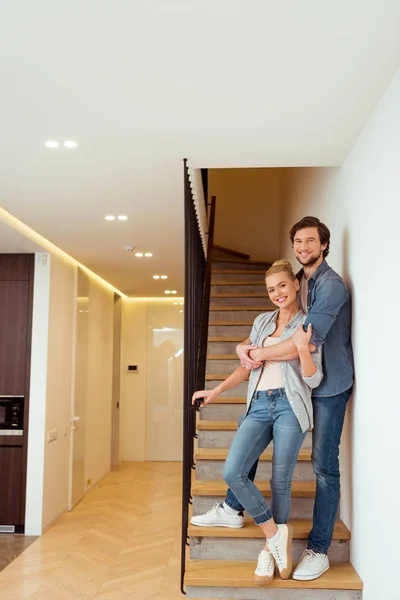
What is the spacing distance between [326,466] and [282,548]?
436 mm

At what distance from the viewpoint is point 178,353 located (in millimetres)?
9531

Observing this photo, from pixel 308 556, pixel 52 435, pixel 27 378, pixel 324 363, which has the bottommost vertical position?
pixel 308 556

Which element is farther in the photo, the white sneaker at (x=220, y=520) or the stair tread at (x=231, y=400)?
the stair tread at (x=231, y=400)

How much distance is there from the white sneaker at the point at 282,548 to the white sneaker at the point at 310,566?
60mm

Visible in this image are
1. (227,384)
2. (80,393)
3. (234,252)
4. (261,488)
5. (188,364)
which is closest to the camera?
(227,384)

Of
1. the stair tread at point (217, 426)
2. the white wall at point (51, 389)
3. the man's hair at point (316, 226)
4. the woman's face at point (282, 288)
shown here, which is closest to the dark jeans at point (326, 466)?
the woman's face at point (282, 288)

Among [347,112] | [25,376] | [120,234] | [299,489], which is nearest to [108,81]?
[347,112]

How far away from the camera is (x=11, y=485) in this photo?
17.5ft

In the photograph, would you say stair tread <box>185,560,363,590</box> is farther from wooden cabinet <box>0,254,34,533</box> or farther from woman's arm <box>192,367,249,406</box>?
wooden cabinet <box>0,254,34,533</box>

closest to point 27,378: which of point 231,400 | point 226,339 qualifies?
point 226,339

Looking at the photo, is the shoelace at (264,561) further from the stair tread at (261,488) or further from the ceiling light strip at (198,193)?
the ceiling light strip at (198,193)

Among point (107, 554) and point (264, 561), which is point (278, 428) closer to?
point (264, 561)

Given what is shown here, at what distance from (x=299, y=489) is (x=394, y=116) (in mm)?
2066

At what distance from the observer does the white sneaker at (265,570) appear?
2715mm
